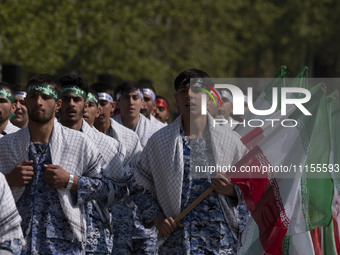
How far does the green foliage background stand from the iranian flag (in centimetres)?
1193

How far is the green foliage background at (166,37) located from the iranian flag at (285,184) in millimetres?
11930

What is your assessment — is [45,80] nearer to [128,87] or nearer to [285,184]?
[285,184]

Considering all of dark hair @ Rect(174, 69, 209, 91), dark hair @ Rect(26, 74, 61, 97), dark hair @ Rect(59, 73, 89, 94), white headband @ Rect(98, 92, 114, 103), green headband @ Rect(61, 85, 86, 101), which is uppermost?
white headband @ Rect(98, 92, 114, 103)

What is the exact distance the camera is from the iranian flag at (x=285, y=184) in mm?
9977

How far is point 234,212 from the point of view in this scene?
9.50 m

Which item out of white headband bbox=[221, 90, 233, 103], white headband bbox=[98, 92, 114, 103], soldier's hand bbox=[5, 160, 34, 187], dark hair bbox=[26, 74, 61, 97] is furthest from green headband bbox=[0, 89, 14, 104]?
white headband bbox=[221, 90, 233, 103]

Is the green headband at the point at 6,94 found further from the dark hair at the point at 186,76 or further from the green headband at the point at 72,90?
the dark hair at the point at 186,76

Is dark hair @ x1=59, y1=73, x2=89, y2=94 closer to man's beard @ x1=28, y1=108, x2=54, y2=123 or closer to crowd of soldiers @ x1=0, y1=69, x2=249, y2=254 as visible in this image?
crowd of soldiers @ x1=0, y1=69, x2=249, y2=254

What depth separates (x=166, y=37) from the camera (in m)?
43.3

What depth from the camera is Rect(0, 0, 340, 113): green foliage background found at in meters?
25.7

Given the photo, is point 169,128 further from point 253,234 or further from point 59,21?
point 59,21

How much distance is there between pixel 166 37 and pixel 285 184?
33442 millimetres

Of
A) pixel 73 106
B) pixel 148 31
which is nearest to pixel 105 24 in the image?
pixel 148 31

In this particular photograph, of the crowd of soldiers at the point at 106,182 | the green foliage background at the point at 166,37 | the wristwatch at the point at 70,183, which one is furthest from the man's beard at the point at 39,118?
the green foliage background at the point at 166,37
